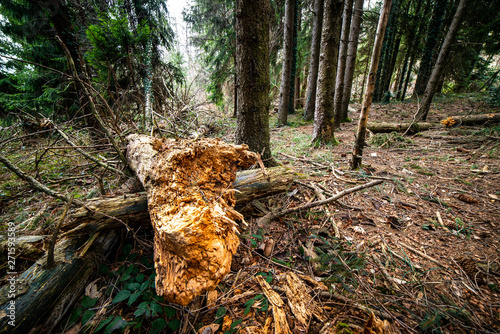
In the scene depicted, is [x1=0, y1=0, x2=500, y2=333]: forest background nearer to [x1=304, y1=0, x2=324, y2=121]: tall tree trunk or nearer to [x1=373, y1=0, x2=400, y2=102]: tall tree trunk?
[x1=304, y1=0, x2=324, y2=121]: tall tree trunk

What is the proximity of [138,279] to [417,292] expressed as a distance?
2547 millimetres

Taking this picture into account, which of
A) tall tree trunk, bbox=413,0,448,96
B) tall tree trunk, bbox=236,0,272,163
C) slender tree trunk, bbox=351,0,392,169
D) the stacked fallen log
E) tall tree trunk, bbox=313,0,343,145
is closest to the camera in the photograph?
the stacked fallen log

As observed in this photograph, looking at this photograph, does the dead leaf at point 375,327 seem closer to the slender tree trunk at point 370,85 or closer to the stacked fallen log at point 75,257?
the stacked fallen log at point 75,257

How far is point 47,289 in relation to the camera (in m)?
1.33

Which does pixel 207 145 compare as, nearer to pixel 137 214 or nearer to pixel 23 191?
pixel 137 214

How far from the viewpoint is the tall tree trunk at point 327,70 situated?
4.36m

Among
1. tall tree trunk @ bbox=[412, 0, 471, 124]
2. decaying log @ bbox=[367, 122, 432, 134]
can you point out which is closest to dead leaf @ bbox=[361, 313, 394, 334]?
decaying log @ bbox=[367, 122, 432, 134]

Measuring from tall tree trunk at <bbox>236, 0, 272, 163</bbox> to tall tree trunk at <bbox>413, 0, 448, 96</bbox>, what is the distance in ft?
34.9

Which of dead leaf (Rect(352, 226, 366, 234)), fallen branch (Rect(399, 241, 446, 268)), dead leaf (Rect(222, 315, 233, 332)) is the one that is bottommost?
fallen branch (Rect(399, 241, 446, 268))

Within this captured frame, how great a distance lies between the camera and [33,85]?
5.75 m

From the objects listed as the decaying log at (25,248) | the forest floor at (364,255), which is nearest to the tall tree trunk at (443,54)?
the forest floor at (364,255)

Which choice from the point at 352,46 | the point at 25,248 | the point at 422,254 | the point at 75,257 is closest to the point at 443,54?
the point at 352,46

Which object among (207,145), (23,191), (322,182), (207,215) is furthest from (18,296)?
(322,182)

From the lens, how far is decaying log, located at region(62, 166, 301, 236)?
1.63 m
